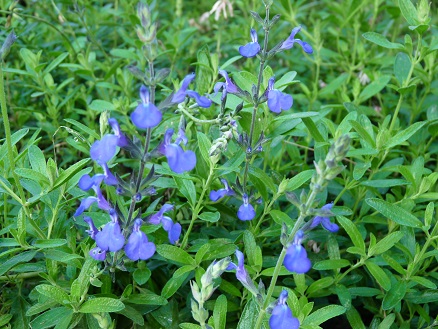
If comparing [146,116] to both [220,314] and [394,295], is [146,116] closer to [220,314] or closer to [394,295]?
[220,314]

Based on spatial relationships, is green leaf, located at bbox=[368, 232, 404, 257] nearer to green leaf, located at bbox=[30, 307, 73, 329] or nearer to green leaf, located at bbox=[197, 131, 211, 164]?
green leaf, located at bbox=[197, 131, 211, 164]

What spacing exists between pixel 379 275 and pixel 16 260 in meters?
1.43

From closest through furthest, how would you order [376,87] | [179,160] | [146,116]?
[146,116] → [179,160] → [376,87]

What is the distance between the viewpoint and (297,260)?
5.39ft

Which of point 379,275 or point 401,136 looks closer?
point 379,275

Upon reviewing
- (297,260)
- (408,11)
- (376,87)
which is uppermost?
(408,11)

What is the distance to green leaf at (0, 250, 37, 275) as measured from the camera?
2.17m

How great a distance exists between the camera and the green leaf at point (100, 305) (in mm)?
1979

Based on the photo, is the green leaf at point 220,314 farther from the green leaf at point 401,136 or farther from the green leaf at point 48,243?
the green leaf at point 401,136

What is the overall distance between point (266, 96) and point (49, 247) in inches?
39.9

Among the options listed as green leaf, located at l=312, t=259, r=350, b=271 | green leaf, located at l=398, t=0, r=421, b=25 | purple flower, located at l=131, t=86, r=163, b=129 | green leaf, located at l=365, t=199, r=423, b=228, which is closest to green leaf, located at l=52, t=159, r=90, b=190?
purple flower, located at l=131, t=86, r=163, b=129

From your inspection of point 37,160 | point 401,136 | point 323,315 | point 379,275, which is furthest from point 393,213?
point 37,160

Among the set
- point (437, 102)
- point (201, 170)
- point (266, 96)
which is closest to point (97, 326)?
point (201, 170)

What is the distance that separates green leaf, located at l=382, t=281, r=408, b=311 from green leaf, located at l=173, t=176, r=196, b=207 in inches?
34.1
